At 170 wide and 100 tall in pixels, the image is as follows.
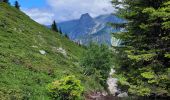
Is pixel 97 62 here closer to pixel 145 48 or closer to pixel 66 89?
pixel 66 89

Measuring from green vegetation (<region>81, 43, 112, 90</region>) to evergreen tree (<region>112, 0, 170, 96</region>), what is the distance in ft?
94.6

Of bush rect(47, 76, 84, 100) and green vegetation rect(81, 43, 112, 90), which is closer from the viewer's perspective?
bush rect(47, 76, 84, 100)

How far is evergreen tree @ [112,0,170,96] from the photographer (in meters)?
24.9

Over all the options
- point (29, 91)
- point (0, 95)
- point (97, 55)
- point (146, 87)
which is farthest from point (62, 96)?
point (97, 55)

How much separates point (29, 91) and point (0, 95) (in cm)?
412

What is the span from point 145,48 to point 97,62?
3398cm

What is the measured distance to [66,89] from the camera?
28.7m

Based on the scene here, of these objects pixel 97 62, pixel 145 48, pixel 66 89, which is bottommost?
pixel 97 62

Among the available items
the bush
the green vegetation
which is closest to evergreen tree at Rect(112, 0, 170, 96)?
the bush

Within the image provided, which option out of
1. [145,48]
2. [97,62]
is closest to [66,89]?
[145,48]

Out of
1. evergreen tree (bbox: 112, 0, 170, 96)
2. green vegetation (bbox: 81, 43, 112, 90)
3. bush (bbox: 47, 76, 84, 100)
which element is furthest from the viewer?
green vegetation (bbox: 81, 43, 112, 90)

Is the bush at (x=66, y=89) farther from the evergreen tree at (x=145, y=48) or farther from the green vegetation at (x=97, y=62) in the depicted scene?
the green vegetation at (x=97, y=62)

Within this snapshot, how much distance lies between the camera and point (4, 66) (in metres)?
34.5

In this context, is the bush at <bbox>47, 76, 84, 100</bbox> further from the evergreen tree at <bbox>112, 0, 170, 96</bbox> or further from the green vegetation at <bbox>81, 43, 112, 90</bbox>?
the green vegetation at <bbox>81, 43, 112, 90</bbox>
